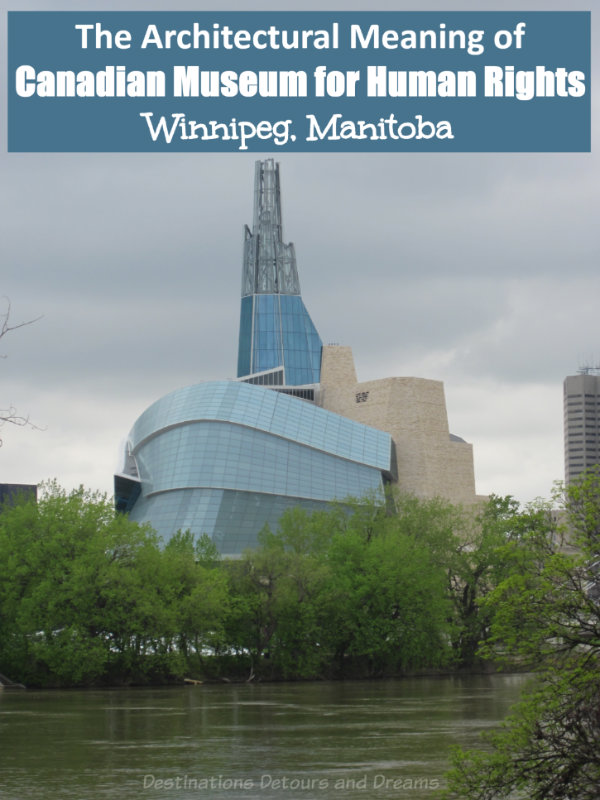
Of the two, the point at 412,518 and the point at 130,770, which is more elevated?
the point at 412,518

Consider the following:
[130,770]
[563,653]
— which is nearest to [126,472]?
[130,770]

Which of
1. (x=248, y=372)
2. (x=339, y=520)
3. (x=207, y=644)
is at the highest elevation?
(x=248, y=372)

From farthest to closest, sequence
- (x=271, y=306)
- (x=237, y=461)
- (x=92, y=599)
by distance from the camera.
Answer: (x=271, y=306) → (x=237, y=461) → (x=92, y=599)

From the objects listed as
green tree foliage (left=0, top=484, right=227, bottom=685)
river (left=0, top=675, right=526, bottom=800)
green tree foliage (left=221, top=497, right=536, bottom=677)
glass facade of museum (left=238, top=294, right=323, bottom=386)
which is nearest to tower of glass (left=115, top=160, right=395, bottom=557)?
green tree foliage (left=221, top=497, right=536, bottom=677)

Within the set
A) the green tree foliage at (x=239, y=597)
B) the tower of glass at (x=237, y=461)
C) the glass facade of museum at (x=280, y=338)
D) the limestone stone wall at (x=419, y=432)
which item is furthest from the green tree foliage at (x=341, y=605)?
the glass facade of museum at (x=280, y=338)

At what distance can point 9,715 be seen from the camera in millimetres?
45219

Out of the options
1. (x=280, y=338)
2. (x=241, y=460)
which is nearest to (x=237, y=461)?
(x=241, y=460)

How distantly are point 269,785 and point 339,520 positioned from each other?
6616 centimetres

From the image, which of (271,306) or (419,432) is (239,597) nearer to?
(419,432)

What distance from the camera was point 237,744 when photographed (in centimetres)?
3253

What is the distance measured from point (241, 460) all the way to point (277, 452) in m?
4.36

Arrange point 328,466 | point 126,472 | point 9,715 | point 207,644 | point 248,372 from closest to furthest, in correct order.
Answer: point 9,715 → point 207,644 → point 328,466 → point 126,472 → point 248,372

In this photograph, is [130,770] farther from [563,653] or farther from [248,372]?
[248,372]

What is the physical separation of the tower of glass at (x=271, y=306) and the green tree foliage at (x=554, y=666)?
14954 cm
